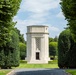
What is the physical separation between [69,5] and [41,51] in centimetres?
5749

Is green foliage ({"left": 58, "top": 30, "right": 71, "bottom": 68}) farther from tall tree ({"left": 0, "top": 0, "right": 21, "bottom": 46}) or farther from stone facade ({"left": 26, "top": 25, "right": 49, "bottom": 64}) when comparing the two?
stone facade ({"left": 26, "top": 25, "right": 49, "bottom": 64})

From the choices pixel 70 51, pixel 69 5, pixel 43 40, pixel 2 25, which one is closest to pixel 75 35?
pixel 69 5

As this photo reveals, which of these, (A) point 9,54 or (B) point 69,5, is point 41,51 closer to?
(A) point 9,54

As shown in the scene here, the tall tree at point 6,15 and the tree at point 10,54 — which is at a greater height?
the tall tree at point 6,15

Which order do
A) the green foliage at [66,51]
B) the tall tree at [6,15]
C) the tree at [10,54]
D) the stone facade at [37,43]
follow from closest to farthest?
the tall tree at [6,15] → the tree at [10,54] → the green foliage at [66,51] → the stone facade at [37,43]

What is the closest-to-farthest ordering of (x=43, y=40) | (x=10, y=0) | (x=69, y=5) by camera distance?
(x=69, y=5) < (x=10, y=0) < (x=43, y=40)

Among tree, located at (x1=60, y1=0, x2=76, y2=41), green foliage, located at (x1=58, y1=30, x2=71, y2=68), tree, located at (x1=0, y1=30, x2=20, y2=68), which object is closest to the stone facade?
green foliage, located at (x1=58, y1=30, x2=71, y2=68)

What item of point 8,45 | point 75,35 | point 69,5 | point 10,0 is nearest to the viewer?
point 69,5

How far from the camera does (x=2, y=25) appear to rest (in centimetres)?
2323

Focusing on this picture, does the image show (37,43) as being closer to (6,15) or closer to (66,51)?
(66,51)

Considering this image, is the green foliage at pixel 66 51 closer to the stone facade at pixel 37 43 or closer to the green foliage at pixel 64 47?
the green foliage at pixel 64 47

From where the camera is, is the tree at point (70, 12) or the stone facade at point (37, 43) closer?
the tree at point (70, 12)

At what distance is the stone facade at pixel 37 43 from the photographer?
77125 mm

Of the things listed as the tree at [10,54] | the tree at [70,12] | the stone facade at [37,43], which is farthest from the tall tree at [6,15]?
Answer: the stone facade at [37,43]
